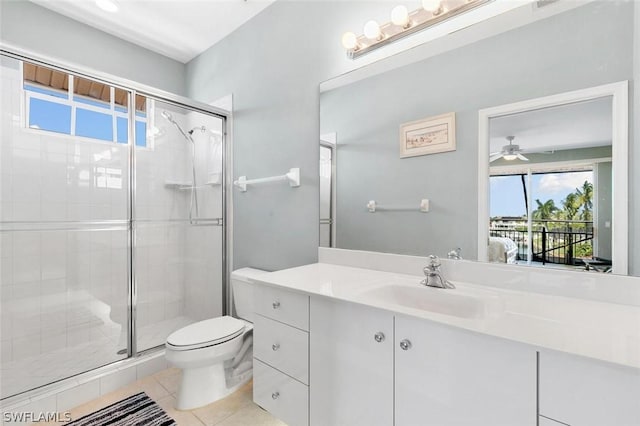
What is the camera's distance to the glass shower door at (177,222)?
2.03m

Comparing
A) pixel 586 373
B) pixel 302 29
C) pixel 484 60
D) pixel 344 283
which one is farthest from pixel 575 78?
pixel 302 29

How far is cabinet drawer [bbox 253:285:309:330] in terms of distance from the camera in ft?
3.90

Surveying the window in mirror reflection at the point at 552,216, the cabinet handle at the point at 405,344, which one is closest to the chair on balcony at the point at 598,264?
the window in mirror reflection at the point at 552,216

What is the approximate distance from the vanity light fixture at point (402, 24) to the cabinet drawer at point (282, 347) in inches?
57.2

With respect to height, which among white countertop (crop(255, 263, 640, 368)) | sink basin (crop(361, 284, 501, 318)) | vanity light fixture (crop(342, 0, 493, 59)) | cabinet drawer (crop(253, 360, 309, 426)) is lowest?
cabinet drawer (crop(253, 360, 309, 426))

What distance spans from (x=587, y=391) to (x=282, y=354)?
1021mm

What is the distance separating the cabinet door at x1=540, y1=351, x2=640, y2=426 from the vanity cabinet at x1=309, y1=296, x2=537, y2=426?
0.10 feet

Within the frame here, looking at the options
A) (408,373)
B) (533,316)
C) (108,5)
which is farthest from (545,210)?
(108,5)

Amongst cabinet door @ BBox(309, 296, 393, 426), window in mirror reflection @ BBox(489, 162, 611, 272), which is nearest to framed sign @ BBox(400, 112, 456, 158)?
window in mirror reflection @ BBox(489, 162, 611, 272)

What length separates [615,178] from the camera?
0.97 metres

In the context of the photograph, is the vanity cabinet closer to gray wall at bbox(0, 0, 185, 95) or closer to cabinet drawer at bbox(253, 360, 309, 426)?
cabinet drawer at bbox(253, 360, 309, 426)

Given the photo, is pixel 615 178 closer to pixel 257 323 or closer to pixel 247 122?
pixel 257 323

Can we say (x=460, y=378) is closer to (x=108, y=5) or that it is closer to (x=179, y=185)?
(x=179, y=185)

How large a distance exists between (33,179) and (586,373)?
2571 millimetres
